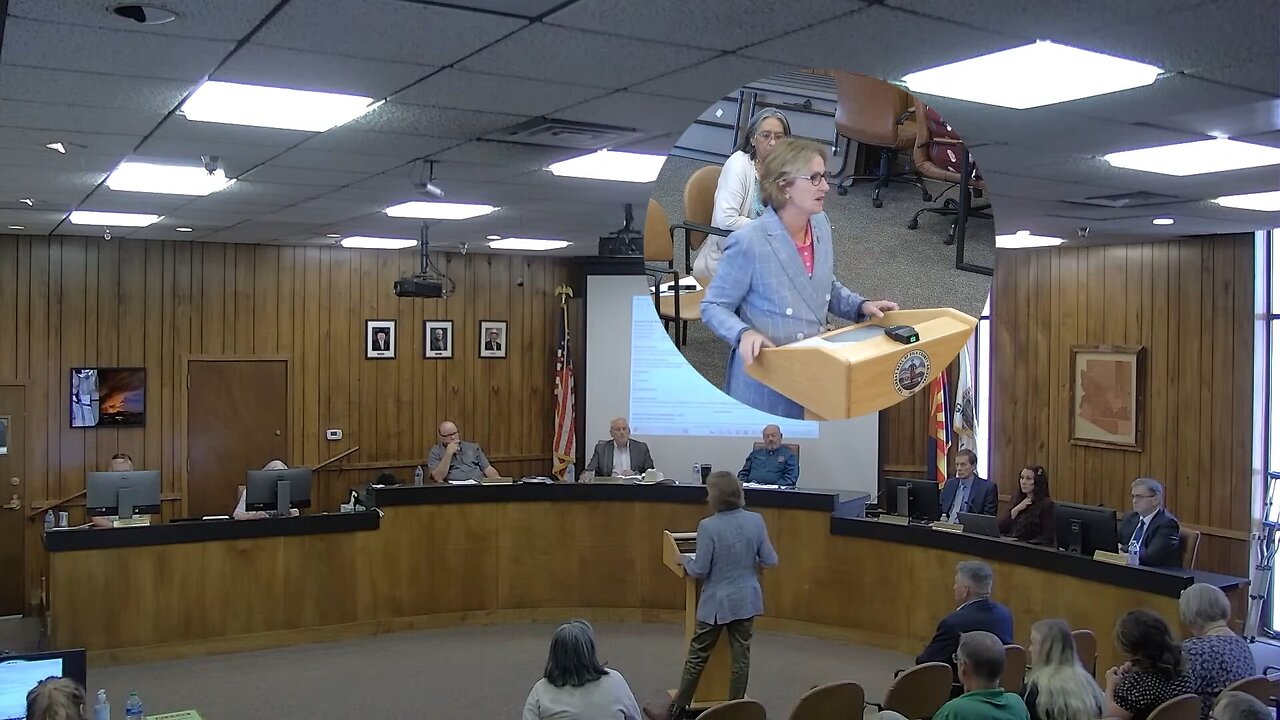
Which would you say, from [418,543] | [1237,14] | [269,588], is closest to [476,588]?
[418,543]

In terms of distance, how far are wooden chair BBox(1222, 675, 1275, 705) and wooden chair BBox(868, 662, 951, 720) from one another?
41.7 inches

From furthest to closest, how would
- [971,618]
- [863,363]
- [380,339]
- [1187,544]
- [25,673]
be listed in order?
[380,339] → [1187,544] → [971,618] → [25,673] → [863,363]

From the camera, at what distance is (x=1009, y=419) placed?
9.80 metres

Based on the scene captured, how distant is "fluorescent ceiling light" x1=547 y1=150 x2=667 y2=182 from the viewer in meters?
5.01

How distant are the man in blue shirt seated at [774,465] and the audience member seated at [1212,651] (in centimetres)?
376

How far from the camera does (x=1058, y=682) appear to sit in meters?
4.08

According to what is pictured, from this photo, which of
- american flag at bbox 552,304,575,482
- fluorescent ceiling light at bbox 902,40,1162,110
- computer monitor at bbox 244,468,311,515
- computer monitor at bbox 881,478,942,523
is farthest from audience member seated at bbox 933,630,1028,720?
american flag at bbox 552,304,575,482

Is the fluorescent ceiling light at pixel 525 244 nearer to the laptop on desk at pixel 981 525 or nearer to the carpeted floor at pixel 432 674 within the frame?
the carpeted floor at pixel 432 674

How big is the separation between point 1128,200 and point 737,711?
374 cm

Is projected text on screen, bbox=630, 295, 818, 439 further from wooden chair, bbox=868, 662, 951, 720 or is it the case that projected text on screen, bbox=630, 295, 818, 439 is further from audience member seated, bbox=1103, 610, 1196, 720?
audience member seated, bbox=1103, 610, 1196, 720

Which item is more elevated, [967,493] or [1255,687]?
[967,493]

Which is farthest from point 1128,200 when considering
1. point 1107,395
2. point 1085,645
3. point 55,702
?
point 55,702

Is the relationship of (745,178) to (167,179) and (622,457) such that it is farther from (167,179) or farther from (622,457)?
Answer: (622,457)

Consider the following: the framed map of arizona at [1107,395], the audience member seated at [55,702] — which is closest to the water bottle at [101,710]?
the audience member seated at [55,702]
